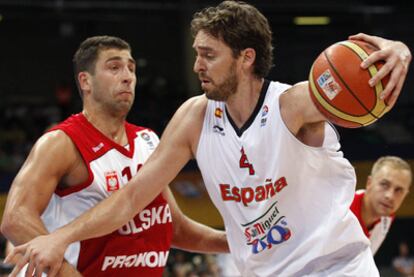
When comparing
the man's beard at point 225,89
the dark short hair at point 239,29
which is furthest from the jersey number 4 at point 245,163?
the dark short hair at point 239,29

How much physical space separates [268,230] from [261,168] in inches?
11.9

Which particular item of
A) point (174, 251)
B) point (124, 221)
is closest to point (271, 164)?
point (124, 221)

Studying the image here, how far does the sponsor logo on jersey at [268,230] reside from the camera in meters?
3.40

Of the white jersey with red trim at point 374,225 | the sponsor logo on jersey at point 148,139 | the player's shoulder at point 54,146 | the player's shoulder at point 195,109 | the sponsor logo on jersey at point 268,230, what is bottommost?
the white jersey with red trim at point 374,225

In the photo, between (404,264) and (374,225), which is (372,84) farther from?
(404,264)

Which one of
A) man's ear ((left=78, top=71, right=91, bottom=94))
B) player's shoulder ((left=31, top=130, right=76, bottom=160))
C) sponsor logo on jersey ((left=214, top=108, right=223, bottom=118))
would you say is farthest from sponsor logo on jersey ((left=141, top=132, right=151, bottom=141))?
sponsor logo on jersey ((left=214, top=108, right=223, bottom=118))

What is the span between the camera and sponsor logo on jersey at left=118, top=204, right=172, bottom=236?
4.13 meters

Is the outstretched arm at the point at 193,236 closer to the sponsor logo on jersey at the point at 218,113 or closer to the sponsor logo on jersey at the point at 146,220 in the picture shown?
the sponsor logo on jersey at the point at 146,220

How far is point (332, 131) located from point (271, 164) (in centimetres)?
32

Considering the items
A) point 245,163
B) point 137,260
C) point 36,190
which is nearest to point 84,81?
point 36,190

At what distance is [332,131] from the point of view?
3326mm

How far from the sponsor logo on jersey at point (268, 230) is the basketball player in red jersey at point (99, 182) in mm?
776

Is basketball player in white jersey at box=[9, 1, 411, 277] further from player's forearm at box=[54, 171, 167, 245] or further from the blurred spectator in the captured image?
the blurred spectator

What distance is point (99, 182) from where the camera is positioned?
4117mm
